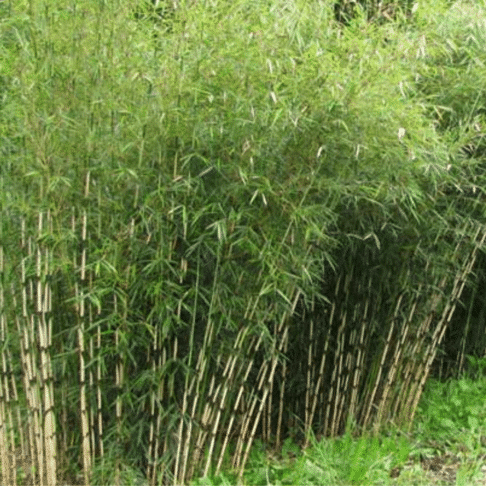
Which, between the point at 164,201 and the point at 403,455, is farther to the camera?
the point at 403,455

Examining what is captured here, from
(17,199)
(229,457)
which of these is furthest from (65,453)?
(17,199)

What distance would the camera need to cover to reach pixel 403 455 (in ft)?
13.7

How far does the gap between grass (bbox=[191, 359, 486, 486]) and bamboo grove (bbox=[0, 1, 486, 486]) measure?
331 millimetres

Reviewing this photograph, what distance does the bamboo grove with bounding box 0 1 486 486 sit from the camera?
3.32 metres

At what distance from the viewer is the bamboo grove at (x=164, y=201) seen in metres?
3.32

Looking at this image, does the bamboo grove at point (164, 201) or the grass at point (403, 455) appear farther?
the grass at point (403, 455)

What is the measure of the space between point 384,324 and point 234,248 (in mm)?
1512

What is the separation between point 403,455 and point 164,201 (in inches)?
70.4

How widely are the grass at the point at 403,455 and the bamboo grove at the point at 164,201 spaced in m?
0.33

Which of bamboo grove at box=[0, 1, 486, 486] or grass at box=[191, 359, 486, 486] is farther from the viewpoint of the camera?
grass at box=[191, 359, 486, 486]

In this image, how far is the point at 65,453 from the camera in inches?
151

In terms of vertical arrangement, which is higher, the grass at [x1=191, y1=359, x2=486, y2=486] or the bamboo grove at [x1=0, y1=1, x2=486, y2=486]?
the bamboo grove at [x1=0, y1=1, x2=486, y2=486]

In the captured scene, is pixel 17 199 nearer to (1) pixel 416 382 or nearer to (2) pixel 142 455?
(2) pixel 142 455

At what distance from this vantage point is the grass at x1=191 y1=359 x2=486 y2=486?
12.7 ft
